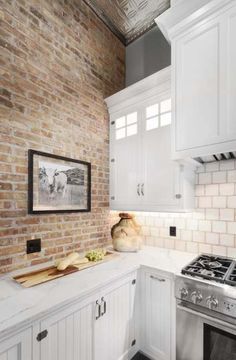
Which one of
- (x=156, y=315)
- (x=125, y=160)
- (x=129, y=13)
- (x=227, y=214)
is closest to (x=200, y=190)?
(x=227, y=214)

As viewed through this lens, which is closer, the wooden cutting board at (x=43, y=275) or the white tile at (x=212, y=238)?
the wooden cutting board at (x=43, y=275)

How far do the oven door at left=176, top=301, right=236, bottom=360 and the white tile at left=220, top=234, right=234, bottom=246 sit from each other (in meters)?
0.73

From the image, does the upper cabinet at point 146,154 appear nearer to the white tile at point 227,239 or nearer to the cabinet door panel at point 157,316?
the white tile at point 227,239

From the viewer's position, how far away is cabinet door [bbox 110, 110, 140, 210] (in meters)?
2.34

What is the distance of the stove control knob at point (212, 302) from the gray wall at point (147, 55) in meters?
2.41

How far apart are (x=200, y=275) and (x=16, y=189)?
1.52m

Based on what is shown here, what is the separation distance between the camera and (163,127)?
211cm

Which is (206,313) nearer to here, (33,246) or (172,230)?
(172,230)

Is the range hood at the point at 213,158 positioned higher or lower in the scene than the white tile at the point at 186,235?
higher

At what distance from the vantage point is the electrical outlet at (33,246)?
174 centimetres

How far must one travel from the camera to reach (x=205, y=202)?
2.12 meters

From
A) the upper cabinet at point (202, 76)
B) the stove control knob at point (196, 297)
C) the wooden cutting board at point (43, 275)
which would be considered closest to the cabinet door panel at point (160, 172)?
the upper cabinet at point (202, 76)

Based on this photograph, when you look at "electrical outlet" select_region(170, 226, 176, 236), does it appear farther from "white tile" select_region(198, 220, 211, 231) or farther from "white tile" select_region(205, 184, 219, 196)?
→ "white tile" select_region(205, 184, 219, 196)

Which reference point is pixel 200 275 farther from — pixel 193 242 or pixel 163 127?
pixel 163 127
